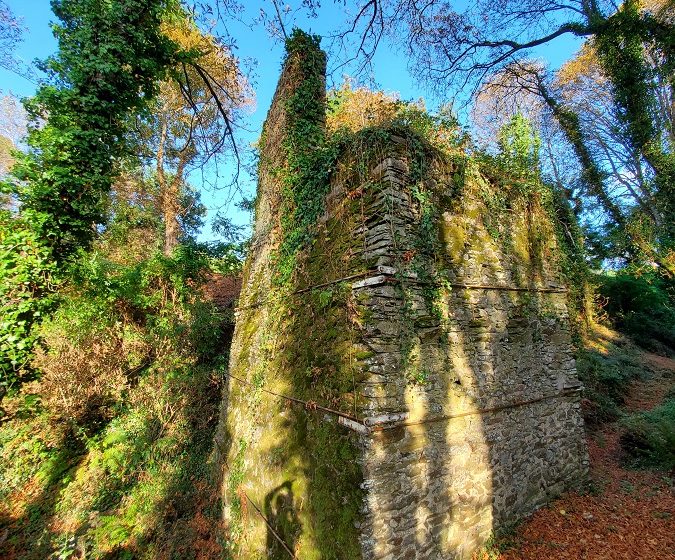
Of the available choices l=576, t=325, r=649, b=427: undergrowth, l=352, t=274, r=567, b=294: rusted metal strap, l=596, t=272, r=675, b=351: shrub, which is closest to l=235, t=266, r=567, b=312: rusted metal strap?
l=352, t=274, r=567, b=294: rusted metal strap

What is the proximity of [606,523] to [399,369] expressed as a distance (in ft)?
13.8

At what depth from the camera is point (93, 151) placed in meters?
4.80

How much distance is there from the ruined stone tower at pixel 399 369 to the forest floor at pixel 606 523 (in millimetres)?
246

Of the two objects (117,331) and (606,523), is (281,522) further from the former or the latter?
(117,331)

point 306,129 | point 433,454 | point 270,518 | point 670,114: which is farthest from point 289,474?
point 670,114

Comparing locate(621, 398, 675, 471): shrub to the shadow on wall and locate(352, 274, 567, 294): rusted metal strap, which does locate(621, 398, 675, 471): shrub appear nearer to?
locate(352, 274, 567, 294): rusted metal strap

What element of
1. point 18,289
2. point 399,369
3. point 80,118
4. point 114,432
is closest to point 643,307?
point 399,369

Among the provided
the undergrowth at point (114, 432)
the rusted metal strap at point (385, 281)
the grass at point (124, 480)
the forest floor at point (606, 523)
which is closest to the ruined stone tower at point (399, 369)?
the rusted metal strap at point (385, 281)

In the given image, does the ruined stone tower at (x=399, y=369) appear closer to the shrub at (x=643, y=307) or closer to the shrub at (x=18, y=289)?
the shrub at (x=18, y=289)

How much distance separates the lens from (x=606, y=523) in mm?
4324

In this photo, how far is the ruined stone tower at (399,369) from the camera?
123 inches

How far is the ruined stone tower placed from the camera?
3.13 m

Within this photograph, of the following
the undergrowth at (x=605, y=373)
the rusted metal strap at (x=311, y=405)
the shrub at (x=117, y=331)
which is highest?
the shrub at (x=117, y=331)

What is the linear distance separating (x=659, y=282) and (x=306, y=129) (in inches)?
724
